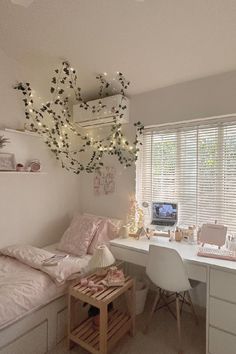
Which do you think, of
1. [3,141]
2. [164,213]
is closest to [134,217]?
[164,213]

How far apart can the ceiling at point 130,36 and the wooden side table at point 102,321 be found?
2054 millimetres

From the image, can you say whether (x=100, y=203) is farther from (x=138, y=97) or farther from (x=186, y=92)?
(x=186, y=92)

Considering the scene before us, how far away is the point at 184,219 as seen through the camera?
2.55 m

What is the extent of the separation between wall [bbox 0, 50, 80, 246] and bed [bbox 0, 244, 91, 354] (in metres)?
0.63

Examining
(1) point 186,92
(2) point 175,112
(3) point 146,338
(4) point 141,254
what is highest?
(1) point 186,92

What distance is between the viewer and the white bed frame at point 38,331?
1.62m

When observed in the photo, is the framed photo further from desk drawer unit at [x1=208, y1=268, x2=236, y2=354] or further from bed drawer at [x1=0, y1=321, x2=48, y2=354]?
desk drawer unit at [x1=208, y1=268, x2=236, y2=354]

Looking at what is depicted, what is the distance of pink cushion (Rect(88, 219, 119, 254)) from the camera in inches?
102

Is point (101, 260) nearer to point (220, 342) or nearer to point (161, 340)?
→ point (161, 340)

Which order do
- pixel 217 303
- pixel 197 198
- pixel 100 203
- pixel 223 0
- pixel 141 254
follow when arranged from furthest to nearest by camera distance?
pixel 100 203
pixel 197 198
pixel 141 254
pixel 217 303
pixel 223 0

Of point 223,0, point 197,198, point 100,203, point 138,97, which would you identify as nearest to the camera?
point 223,0

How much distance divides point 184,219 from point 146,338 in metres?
1.19

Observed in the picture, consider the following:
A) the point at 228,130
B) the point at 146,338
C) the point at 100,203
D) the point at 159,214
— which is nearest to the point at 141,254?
the point at 159,214

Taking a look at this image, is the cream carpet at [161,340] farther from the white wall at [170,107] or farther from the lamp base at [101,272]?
the white wall at [170,107]
